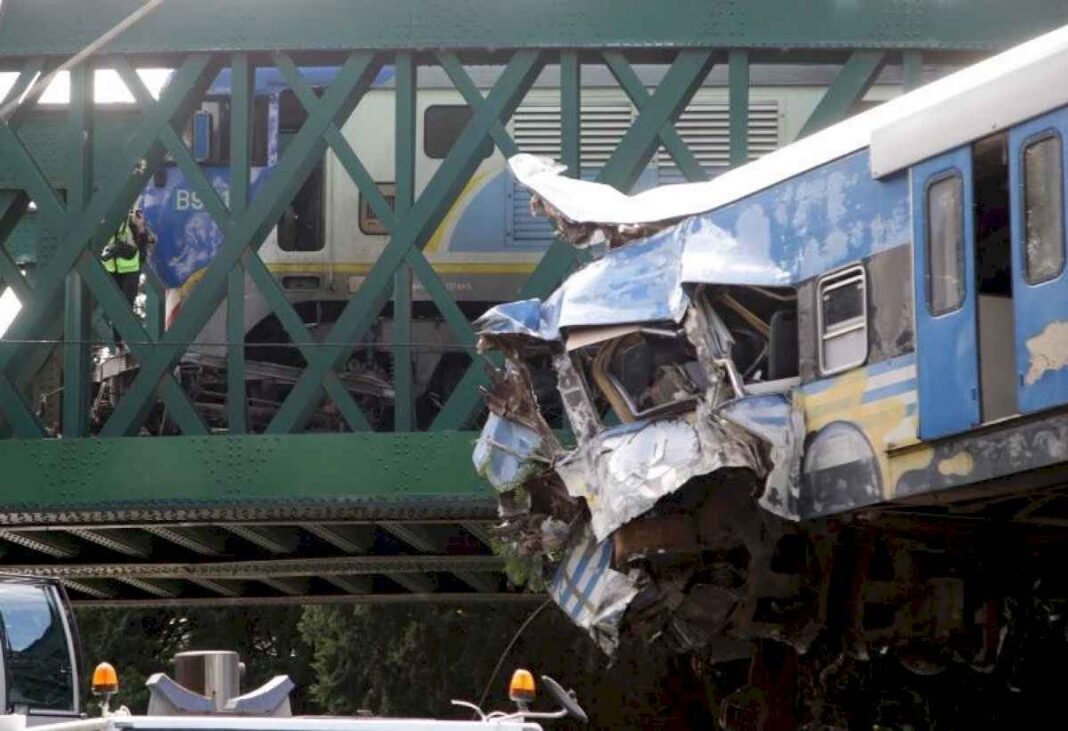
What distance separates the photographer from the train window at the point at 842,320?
47.5ft

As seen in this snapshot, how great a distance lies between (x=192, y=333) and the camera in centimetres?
Result: 2334

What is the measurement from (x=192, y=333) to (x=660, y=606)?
8245mm

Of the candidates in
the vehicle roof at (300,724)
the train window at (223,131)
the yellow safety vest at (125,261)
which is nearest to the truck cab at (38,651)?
the vehicle roof at (300,724)

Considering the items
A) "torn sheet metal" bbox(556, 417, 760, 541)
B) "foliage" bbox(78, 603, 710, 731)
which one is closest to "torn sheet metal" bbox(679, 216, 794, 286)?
"torn sheet metal" bbox(556, 417, 760, 541)

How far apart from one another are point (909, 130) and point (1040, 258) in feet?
4.31

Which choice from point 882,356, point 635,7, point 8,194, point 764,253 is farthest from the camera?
point 8,194

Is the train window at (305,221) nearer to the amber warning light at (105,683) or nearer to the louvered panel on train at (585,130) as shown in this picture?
the louvered panel on train at (585,130)

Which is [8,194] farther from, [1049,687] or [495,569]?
[1049,687]

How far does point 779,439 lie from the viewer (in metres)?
14.8

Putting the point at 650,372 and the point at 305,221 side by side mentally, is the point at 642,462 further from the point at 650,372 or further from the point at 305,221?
the point at 305,221

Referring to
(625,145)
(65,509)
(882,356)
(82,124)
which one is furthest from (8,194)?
(882,356)

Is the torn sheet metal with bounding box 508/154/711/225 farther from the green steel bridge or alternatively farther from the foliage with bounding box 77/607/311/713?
the foliage with bounding box 77/607/311/713

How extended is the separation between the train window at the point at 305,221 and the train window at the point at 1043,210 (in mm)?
14308

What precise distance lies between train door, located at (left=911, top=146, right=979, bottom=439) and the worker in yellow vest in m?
11.7
